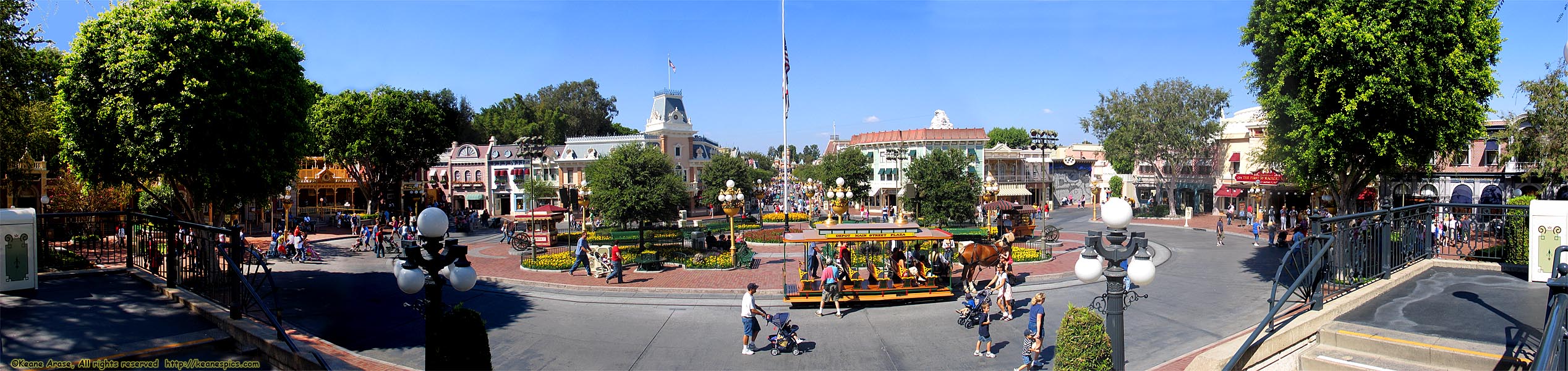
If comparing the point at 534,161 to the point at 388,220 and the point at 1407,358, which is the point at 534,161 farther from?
the point at 1407,358

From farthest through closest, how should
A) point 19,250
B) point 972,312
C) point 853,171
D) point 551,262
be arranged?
point 853,171 → point 551,262 → point 972,312 → point 19,250

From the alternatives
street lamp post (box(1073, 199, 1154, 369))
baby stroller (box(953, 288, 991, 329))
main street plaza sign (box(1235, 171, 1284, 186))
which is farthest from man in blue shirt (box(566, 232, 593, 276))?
main street plaza sign (box(1235, 171, 1284, 186))

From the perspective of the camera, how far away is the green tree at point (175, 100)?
1404cm

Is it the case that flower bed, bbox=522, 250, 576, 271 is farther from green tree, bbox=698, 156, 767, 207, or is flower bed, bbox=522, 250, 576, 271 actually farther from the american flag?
green tree, bbox=698, 156, 767, 207

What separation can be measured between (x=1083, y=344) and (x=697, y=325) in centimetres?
805

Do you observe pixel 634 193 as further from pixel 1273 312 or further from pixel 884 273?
pixel 1273 312

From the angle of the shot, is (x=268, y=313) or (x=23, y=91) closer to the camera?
(x=268, y=313)

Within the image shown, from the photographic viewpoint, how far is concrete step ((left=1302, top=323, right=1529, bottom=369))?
7121 millimetres

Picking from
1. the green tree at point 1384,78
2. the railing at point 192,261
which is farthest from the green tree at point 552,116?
the green tree at point 1384,78

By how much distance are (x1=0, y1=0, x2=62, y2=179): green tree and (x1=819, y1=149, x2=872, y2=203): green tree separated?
39.7 metres

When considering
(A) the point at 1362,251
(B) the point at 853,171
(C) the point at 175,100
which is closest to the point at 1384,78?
(A) the point at 1362,251

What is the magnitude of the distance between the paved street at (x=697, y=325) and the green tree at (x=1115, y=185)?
4506 centimetres

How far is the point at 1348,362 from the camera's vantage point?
7.73m

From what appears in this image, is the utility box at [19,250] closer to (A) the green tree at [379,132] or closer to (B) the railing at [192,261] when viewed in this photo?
(B) the railing at [192,261]
